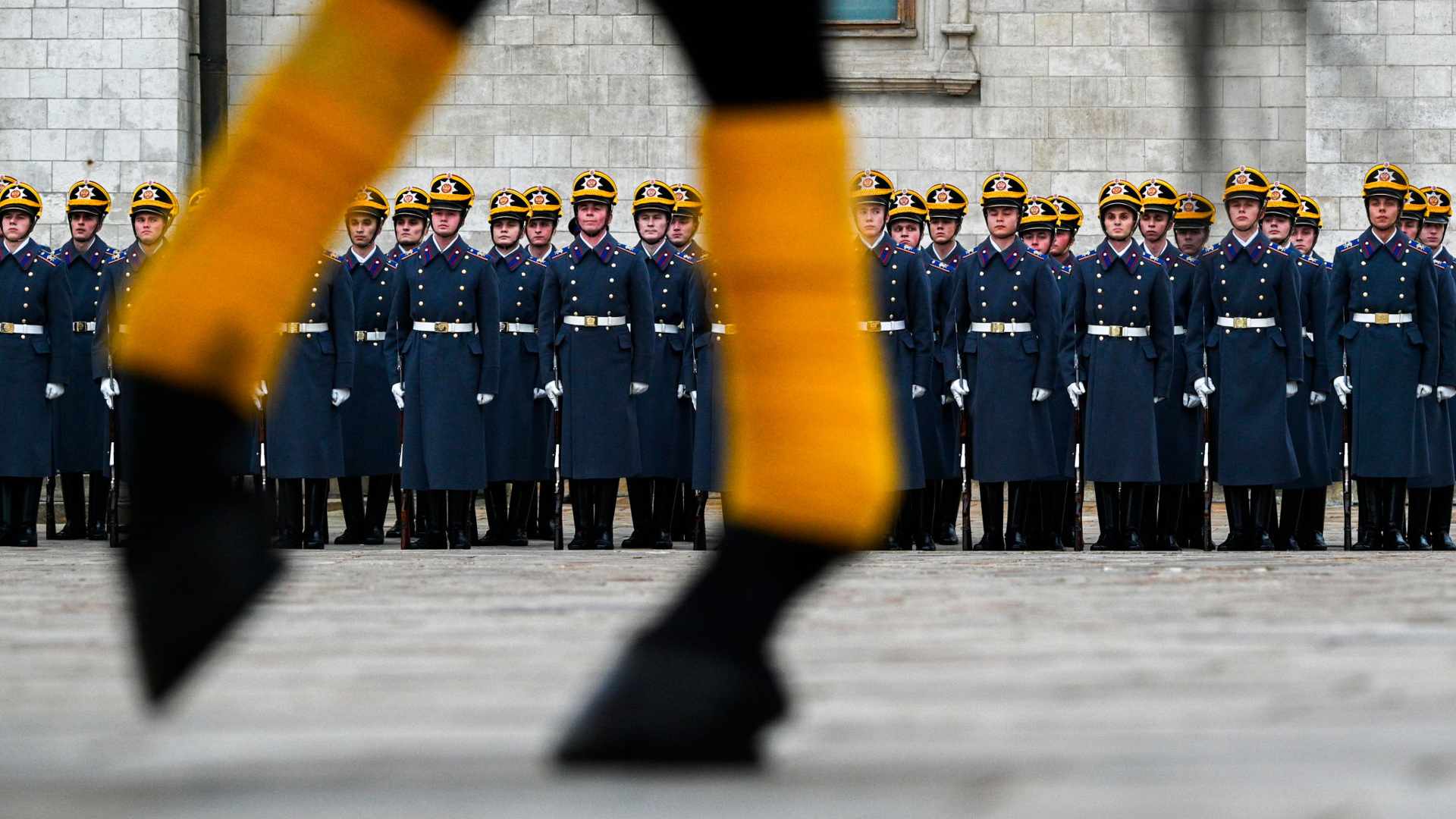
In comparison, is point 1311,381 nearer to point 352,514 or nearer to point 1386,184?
point 1386,184

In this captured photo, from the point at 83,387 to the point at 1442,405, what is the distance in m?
6.61

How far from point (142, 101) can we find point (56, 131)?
2.01 ft

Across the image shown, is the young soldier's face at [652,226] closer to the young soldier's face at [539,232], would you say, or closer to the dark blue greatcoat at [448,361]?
the young soldier's face at [539,232]

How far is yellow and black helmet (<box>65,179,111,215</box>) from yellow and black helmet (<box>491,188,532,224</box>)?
1.95 metres

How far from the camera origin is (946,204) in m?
11.1

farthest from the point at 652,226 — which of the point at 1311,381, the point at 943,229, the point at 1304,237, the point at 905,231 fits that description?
the point at 1304,237

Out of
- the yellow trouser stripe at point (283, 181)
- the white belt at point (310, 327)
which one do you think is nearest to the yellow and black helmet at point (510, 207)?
the white belt at point (310, 327)

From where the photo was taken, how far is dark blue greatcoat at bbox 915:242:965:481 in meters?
10.4

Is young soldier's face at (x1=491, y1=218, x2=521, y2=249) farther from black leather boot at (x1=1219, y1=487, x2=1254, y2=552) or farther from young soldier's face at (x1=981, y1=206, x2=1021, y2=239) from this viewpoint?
black leather boot at (x1=1219, y1=487, x2=1254, y2=552)

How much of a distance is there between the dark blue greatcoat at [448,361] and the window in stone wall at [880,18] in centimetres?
600

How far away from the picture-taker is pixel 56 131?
47.9ft

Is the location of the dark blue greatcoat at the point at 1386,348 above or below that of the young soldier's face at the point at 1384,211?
below

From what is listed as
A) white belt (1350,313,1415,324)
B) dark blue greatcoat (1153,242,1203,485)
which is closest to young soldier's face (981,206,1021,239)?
dark blue greatcoat (1153,242,1203,485)

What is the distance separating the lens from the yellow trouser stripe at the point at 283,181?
1828 millimetres
